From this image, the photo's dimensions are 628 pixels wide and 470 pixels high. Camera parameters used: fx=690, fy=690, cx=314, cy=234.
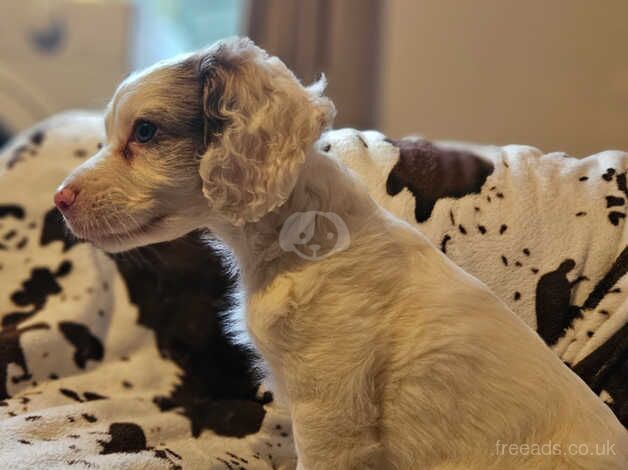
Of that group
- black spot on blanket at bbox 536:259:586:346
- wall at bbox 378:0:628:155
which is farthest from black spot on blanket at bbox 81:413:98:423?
wall at bbox 378:0:628:155

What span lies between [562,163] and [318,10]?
1.58 metres

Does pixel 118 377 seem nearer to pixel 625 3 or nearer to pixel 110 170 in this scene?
pixel 110 170

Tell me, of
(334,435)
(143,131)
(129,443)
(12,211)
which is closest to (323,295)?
(334,435)

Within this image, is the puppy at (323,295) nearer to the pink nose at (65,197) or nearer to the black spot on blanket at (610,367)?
Answer: the pink nose at (65,197)

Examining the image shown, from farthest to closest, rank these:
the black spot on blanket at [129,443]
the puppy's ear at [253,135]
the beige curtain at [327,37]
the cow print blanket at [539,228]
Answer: the beige curtain at [327,37], the cow print blanket at [539,228], the black spot on blanket at [129,443], the puppy's ear at [253,135]

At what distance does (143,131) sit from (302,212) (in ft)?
0.95

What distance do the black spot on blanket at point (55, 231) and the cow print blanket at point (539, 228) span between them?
736mm

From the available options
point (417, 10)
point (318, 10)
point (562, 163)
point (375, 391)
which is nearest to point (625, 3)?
point (417, 10)

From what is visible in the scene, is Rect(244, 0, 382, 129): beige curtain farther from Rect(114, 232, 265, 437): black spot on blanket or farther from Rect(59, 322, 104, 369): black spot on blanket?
Rect(59, 322, 104, 369): black spot on blanket

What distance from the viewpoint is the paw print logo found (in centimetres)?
113

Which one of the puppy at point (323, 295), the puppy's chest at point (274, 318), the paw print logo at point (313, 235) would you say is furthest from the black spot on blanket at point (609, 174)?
the puppy's chest at point (274, 318)

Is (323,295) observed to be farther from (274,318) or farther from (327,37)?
(327,37)

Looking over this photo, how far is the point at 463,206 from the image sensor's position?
1.57 m

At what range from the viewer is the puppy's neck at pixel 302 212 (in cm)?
114
